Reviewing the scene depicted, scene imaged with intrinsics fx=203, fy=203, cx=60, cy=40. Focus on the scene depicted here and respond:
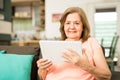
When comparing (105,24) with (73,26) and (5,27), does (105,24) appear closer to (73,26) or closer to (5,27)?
(5,27)

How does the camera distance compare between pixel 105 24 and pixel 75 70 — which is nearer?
pixel 75 70

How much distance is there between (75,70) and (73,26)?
320 mm

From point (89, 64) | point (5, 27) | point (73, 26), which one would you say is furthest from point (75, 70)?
point (5, 27)

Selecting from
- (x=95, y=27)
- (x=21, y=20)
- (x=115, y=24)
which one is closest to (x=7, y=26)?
(x=95, y=27)

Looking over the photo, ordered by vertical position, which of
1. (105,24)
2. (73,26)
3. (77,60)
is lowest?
(77,60)

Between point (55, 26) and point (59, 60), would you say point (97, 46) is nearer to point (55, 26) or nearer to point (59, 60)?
point (59, 60)

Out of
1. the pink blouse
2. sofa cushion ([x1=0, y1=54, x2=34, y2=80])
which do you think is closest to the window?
sofa cushion ([x1=0, y1=54, x2=34, y2=80])

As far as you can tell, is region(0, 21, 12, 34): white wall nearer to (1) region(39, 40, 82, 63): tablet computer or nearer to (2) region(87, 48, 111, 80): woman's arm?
(1) region(39, 40, 82, 63): tablet computer

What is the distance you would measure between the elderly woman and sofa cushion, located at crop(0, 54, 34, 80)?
0.23 m

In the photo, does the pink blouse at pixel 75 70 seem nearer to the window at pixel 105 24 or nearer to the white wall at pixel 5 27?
the white wall at pixel 5 27

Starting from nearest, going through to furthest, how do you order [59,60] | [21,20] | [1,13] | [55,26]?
[59,60], [1,13], [55,26], [21,20]

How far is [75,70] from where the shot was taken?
1.37 meters

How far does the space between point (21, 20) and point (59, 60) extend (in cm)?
757

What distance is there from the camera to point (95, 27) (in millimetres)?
5758
